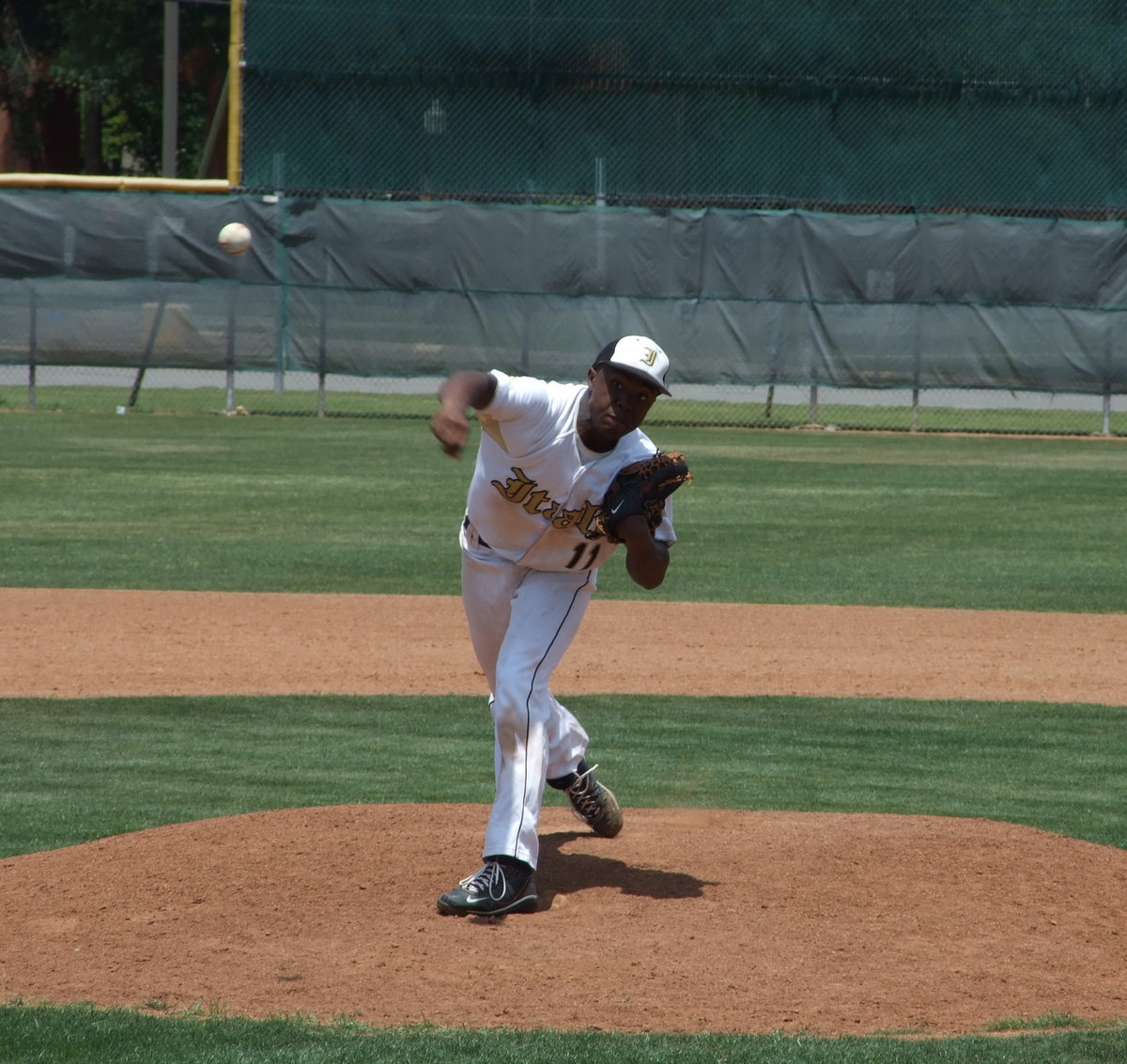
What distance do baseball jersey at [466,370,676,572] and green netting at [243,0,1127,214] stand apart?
1793 cm

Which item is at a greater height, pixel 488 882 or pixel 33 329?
pixel 488 882

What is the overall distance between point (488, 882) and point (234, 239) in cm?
1716

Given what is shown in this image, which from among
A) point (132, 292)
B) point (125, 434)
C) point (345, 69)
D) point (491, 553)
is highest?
point (345, 69)

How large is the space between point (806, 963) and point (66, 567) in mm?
8162

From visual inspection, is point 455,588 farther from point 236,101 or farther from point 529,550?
point 236,101

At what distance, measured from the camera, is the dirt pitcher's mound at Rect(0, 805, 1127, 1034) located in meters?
3.78

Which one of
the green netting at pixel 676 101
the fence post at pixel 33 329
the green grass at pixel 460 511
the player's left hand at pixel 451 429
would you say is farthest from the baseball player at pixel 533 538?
the green netting at pixel 676 101

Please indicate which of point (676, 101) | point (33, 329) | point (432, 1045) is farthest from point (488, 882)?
point (676, 101)

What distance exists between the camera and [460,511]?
563 inches

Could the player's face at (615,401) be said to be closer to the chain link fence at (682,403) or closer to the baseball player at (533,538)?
the baseball player at (533,538)

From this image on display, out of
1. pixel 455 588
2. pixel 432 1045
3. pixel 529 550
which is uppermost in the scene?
pixel 529 550

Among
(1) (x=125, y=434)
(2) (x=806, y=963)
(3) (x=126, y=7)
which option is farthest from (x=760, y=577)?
(3) (x=126, y=7)

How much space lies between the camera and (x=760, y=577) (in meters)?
11.3

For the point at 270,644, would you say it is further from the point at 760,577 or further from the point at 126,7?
the point at 126,7
